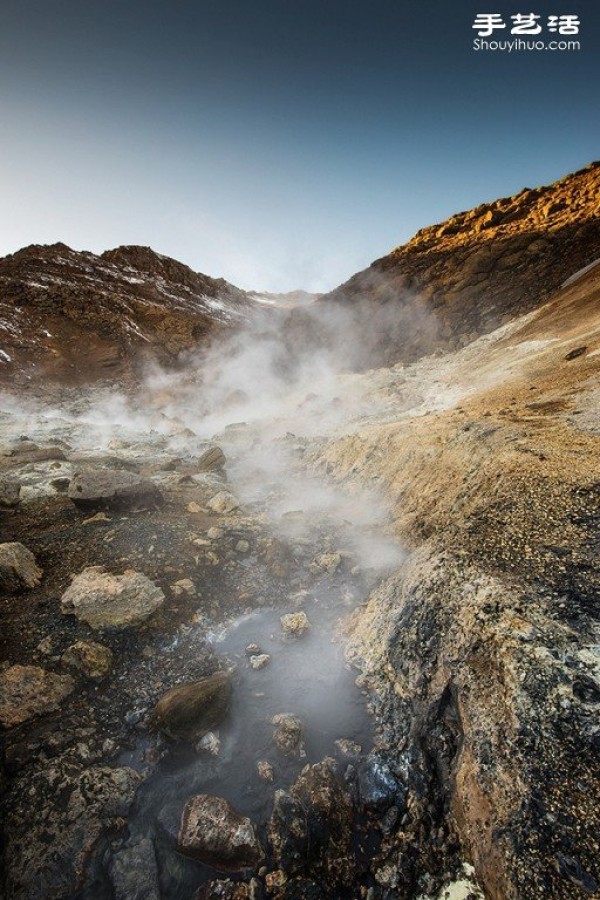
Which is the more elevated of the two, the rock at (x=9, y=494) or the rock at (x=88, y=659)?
the rock at (x=9, y=494)

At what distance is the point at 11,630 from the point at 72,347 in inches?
924

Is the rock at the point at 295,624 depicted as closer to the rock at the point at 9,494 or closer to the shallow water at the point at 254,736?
the shallow water at the point at 254,736

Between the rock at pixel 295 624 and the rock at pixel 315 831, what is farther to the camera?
the rock at pixel 295 624

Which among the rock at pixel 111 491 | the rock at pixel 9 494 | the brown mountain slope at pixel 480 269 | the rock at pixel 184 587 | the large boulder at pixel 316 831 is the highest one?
the brown mountain slope at pixel 480 269

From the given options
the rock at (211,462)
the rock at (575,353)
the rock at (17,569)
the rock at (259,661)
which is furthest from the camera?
the rock at (211,462)

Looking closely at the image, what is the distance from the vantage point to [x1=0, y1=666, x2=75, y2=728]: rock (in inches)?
140

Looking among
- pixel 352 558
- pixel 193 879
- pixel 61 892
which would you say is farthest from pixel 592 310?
pixel 61 892

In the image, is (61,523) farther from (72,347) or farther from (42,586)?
(72,347)

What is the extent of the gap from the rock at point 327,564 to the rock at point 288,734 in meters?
2.43

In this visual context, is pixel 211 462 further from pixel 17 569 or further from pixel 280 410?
pixel 280 410

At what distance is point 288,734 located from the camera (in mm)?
3648

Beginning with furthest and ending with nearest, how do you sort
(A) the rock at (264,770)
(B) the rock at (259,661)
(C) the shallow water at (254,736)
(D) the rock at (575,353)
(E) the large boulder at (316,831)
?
(D) the rock at (575,353) → (B) the rock at (259,661) → (A) the rock at (264,770) → (C) the shallow water at (254,736) → (E) the large boulder at (316,831)

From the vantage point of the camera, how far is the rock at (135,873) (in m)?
2.69

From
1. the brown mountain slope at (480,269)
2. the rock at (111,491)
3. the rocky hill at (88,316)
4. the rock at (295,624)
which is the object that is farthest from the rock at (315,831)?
the rocky hill at (88,316)
